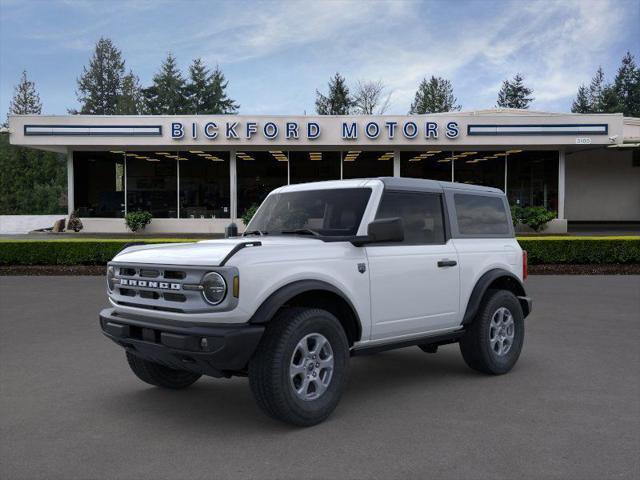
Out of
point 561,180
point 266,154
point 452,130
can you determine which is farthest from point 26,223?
point 561,180

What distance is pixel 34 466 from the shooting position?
3.83m

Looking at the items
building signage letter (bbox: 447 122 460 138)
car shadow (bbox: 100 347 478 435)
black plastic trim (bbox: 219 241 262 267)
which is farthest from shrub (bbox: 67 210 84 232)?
black plastic trim (bbox: 219 241 262 267)

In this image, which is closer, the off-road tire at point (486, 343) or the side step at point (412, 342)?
the side step at point (412, 342)

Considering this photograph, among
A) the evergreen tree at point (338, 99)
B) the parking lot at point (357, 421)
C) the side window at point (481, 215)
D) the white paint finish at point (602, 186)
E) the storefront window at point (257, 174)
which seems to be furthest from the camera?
the evergreen tree at point (338, 99)

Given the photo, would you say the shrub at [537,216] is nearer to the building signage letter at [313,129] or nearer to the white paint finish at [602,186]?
the building signage letter at [313,129]

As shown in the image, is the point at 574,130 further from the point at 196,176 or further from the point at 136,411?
the point at 136,411

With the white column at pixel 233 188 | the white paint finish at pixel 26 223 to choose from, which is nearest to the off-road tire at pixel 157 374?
the white column at pixel 233 188

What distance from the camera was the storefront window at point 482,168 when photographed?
28734mm

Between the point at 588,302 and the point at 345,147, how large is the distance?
57.7 feet

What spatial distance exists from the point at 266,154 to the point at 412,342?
23611mm

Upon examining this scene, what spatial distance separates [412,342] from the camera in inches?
212

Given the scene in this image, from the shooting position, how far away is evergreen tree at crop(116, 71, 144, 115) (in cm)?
7306

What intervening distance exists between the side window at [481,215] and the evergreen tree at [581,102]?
80.7 m

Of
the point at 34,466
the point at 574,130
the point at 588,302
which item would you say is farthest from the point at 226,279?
the point at 574,130
